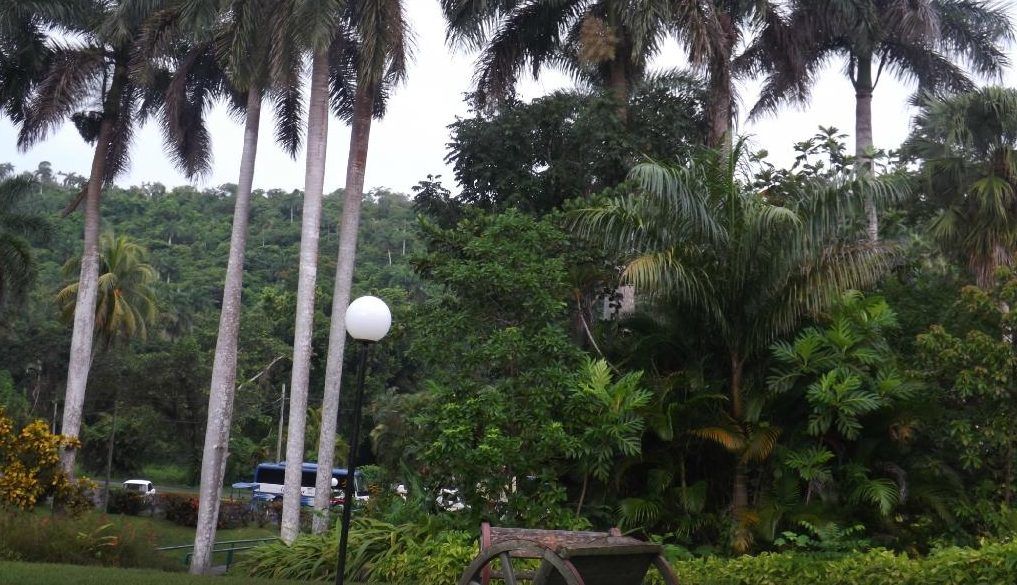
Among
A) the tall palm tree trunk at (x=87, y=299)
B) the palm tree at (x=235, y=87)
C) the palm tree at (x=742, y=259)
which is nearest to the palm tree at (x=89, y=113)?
the tall palm tree trunk at (x=87, y=299)

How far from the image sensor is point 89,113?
24.9 meters

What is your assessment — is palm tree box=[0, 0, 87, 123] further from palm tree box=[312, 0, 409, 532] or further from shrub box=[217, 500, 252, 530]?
shrub box=[217, 500, 252, 530]

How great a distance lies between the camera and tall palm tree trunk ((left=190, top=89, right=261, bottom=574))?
18469 mm

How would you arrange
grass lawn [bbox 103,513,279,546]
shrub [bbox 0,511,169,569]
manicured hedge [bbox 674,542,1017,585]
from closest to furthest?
manicured hedge [bbox 674,542,1017,585], shrub [bbox 0,511,169,569], grass lawn [bbox 103,513,279,546]

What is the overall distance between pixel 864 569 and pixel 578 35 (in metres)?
12.6

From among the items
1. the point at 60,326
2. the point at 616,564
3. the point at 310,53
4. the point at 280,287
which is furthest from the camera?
the point at 280,287

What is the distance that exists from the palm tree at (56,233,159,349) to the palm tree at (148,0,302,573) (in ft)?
47.5

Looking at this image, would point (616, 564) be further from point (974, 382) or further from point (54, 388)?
point (54, 388)

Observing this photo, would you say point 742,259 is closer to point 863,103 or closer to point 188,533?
point 863,103

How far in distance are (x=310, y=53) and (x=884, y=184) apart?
10.1 meters

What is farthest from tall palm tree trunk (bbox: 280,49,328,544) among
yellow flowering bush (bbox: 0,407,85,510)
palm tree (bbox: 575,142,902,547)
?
palm tree (bbox: 575,142,902,547)

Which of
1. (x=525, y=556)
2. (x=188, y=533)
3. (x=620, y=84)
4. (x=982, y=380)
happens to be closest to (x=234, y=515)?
(x=188, y=533)

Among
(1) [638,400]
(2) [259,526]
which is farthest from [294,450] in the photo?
(2) [259,526]

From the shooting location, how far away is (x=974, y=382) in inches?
472
